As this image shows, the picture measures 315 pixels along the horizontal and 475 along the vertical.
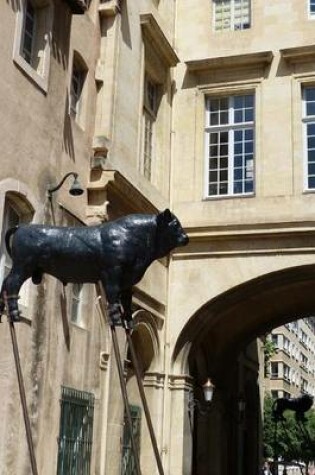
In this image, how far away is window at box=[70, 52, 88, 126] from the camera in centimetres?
1382

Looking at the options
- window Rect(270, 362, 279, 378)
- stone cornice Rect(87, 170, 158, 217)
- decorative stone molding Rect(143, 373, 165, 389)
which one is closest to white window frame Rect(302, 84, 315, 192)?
stone cornice Rect(87, 170, 158, 217)

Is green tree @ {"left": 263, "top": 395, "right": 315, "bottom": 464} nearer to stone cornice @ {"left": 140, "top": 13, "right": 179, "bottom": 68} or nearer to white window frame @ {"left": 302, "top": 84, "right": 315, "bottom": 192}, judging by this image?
white window frame @ {"left": 302, "top": 84, "right": 315, "bottom": 192}

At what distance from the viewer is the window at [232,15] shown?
18766 mm

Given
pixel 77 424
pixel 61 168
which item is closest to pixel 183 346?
pixel 77 424

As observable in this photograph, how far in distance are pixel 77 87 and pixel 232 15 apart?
20.6ft

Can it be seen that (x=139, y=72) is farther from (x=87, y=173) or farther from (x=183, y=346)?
(x=183, y=346)

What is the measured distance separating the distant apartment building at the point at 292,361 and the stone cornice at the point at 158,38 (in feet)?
143

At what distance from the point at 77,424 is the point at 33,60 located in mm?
5751

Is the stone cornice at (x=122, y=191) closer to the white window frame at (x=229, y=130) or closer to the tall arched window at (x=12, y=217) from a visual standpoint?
the white window frame at (x=229, y=130)

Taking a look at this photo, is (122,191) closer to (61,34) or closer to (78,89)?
(78,89)

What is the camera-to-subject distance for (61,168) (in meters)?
12.6

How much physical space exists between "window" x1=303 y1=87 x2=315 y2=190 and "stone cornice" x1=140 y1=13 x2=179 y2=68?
307cm

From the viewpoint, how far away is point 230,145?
18.1 meters

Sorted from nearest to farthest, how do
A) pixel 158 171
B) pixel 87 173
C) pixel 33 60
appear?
1. pixel 33 60
2. pixel 87 173
3. pixel 158 171
